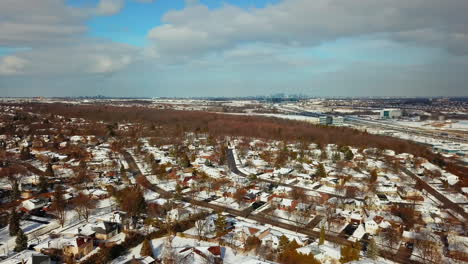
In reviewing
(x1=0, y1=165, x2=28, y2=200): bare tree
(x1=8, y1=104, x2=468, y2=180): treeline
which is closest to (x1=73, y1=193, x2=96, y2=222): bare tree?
(x1=0, y1=165, x2=28, y2=200): bare tree

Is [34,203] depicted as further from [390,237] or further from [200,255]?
[390,237]

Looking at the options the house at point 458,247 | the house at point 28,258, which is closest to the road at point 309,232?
the house at point 458,247

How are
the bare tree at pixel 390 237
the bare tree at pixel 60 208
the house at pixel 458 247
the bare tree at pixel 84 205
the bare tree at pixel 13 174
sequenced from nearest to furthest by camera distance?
the house at pixel 458 247, the bare tree at pixel 390 237, the bare tree at pixel 60 208, the bare tree at pixel 84 205, the bare tree at pixel 13 174

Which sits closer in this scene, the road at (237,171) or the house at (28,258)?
the house at (28,258)

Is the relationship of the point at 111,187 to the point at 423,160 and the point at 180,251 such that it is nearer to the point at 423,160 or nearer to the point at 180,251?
the point at 180,251

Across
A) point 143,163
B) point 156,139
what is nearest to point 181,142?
point 156,139

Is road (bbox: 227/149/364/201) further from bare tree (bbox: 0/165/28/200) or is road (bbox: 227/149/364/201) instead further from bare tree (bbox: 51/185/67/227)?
bare tree (bbox: 0/165/28/200)

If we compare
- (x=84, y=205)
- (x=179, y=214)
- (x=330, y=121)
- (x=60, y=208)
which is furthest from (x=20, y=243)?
(x=330, y=121)

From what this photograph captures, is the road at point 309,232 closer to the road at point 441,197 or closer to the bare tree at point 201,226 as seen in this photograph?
the bare tree at point 201,226
